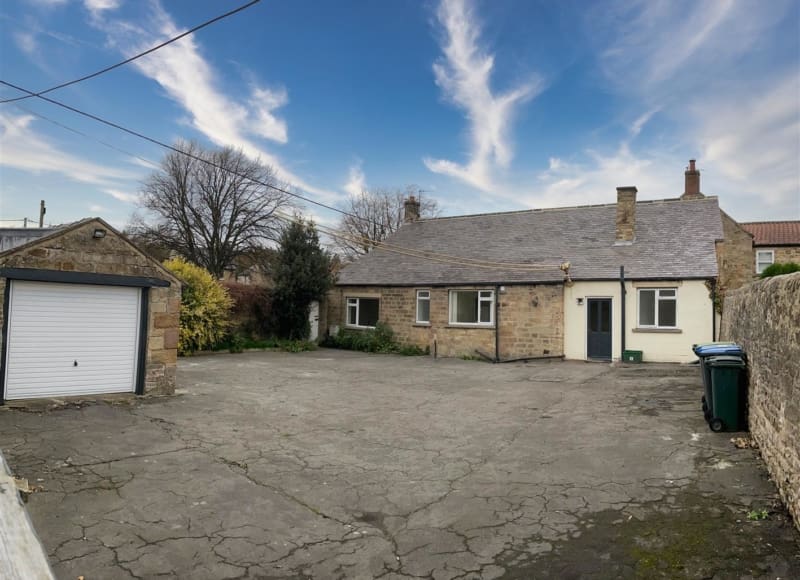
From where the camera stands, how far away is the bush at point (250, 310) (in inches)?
829

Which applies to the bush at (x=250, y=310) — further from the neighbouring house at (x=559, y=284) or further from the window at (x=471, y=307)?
the window at (x=471, y=307)

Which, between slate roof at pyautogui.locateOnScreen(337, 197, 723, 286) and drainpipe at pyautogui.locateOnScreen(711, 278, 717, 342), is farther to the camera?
slate roof at pyautogui.locateOnScreen(337, 197, 723, 286)

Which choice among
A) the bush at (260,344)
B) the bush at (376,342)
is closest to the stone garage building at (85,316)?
the bush at (260,344)

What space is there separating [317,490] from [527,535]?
2.25 m

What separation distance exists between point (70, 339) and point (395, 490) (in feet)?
23.6

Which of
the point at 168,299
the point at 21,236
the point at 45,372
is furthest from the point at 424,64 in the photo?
the point at 45,372

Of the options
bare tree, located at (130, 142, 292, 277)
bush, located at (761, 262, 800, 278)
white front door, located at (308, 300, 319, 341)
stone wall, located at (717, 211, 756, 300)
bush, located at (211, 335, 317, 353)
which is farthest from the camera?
bare tree, located at (130, 142, 292, 277)

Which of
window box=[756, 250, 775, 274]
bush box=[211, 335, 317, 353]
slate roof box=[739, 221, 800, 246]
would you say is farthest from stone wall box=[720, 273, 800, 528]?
slate roof box=[739, 221, 800, 246]

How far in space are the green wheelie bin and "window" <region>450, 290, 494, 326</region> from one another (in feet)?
39.5

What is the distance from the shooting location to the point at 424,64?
16.1 m

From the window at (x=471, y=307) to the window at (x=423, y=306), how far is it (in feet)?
3.99

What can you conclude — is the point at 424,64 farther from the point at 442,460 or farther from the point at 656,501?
the point at 656,501

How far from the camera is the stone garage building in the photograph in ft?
28.6

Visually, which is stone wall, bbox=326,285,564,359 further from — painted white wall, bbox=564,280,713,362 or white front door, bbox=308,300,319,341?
white front door, bbox=308,300,319,341
